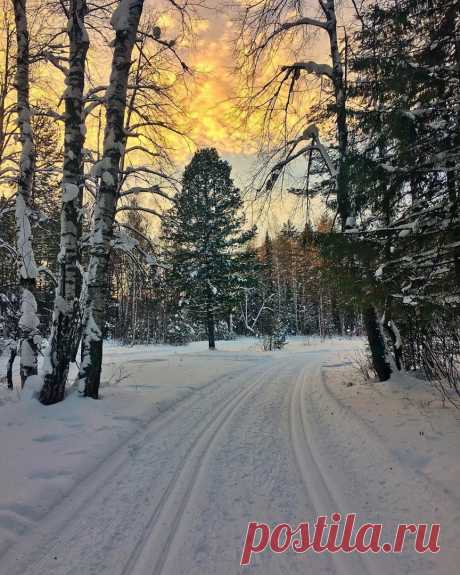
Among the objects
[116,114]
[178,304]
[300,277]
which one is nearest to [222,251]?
[178,304]

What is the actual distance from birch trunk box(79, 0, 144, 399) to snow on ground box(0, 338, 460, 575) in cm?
89

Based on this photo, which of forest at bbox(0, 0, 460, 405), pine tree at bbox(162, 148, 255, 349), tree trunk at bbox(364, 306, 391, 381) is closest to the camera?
forest at bbox(0, 0, 460, 405)

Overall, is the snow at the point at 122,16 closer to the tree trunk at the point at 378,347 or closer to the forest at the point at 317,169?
the forest at the point at 317,169

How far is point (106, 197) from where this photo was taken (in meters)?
6.34

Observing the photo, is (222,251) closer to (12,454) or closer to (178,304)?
(178,304)

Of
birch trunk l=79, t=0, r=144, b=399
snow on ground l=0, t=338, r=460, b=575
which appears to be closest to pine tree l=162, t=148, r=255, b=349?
birch trunk l=79, t=0, r=144, b=399

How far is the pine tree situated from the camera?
2075cm

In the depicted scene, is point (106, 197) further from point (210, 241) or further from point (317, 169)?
point (210, 241)

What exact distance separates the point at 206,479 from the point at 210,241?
18122 mm

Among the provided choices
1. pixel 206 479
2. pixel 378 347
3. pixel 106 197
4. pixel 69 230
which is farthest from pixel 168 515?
pixel 378 347

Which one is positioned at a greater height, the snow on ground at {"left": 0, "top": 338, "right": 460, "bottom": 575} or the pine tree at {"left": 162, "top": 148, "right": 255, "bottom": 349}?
the pine tree at {"left": 162, "top": 148, "right": 255, "bottom": 349}

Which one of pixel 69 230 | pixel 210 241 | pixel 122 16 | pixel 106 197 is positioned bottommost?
pixel 69 230

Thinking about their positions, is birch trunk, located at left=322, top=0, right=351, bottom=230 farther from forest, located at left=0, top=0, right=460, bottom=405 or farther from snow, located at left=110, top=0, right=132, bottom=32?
snow, located at left=110, top=0, right=132, bottom=32

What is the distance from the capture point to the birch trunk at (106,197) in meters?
6.20
